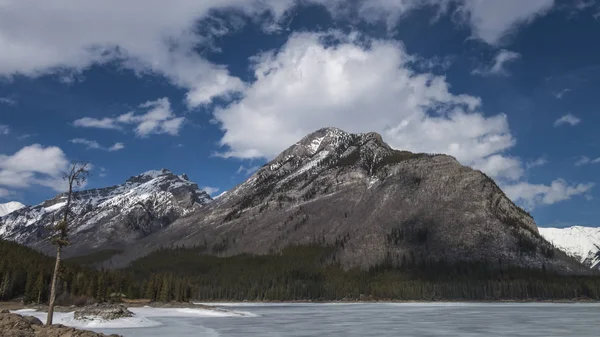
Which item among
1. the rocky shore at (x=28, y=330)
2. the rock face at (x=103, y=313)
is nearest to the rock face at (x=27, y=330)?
the rocky shore at (x=28, y=330)

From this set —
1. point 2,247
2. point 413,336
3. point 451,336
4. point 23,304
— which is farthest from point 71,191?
point 2,247

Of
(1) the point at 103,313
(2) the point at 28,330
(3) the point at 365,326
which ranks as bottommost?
(3) the point at 365,326

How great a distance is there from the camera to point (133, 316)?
83.6 metres

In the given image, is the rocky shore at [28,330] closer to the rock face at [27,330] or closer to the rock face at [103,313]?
the rock face at [27,330]

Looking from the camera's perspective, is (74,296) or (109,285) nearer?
(74,296)

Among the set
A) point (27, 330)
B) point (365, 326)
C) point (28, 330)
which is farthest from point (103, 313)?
point (27, 330)

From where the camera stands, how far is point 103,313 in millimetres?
80250

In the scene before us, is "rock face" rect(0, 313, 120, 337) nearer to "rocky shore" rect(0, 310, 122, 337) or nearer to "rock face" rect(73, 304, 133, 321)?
"rocky shore" rect(0, 310, 122, 337)

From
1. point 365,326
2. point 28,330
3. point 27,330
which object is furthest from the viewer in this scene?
point 365,326

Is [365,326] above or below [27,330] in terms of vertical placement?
below

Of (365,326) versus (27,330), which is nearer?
(27,330)

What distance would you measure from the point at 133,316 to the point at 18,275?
80.1 m

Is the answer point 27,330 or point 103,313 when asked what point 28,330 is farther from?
point 103,313

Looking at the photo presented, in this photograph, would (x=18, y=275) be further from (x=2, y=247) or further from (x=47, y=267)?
(x=2, y=247)
